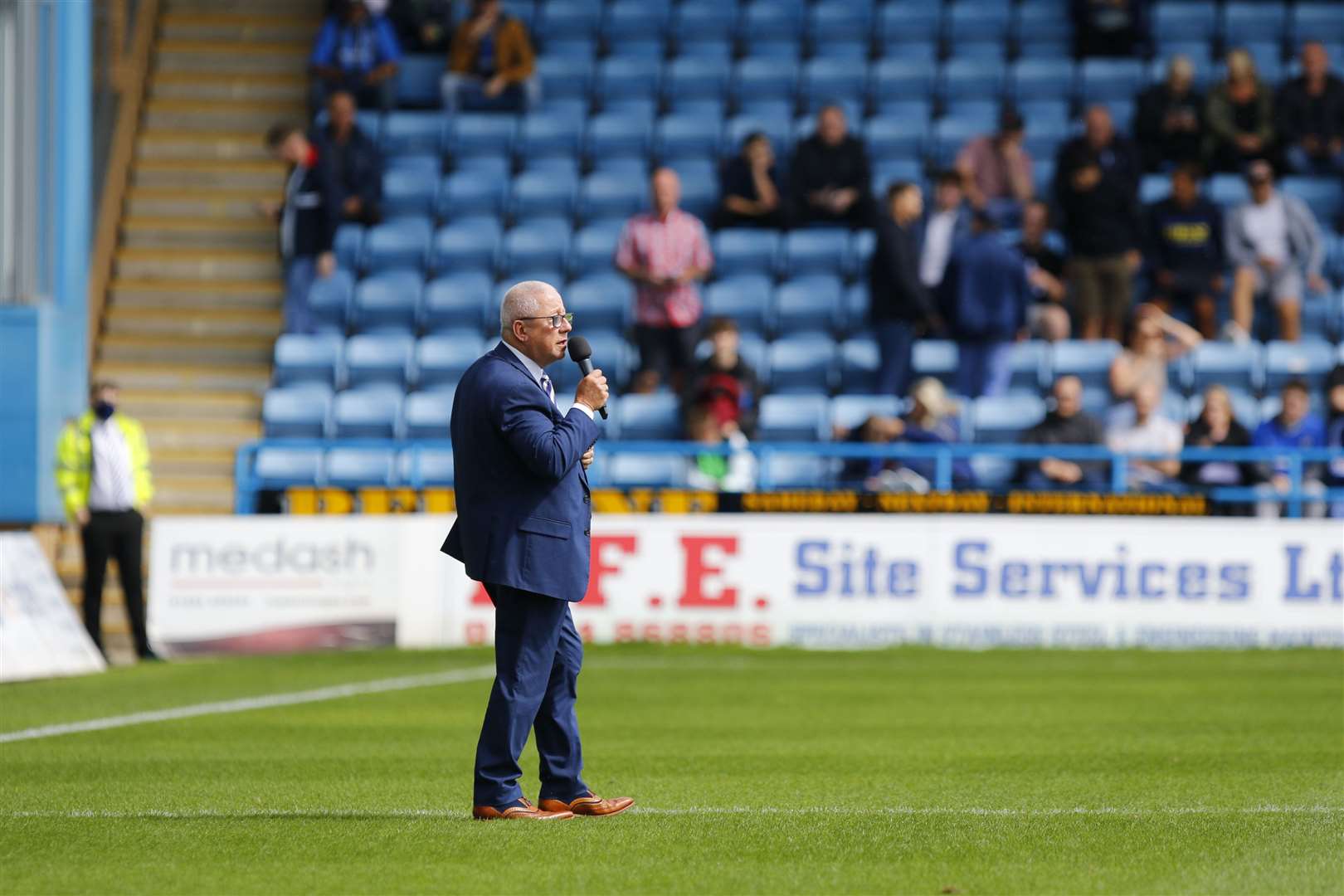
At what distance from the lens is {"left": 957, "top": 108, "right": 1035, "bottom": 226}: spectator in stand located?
2080 centimetres

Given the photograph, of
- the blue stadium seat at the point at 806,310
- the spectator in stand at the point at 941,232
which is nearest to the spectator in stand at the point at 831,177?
the blue stadium seat at the point at 806,310

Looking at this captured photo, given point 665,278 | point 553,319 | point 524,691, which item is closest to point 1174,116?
point 665,278

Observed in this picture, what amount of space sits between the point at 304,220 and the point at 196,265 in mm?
1833

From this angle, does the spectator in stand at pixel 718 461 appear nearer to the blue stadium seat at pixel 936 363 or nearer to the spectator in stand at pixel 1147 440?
the blue stadium seat at pixel 936 363

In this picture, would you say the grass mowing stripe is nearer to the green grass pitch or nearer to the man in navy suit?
the green grass pitch

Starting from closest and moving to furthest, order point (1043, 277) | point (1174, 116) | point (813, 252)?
point (1043, 277) < point (813, 252) < point (1174, 116)

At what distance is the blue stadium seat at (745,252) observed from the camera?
21062mm

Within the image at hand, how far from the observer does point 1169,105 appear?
832 inches

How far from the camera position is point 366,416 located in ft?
64.7

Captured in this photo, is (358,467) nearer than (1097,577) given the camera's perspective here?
No

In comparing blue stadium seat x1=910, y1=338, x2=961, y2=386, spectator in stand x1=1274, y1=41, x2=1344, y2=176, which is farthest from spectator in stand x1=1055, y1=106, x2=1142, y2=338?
spectator in stand x1=1274, y1=41, x2=1344, y2=176

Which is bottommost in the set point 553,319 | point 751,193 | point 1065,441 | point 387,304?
point 1065,441

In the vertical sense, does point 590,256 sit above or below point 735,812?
above

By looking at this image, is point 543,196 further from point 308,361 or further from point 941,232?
point 941,232
